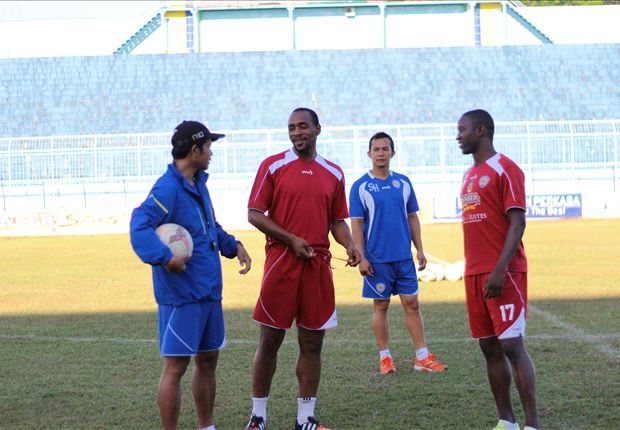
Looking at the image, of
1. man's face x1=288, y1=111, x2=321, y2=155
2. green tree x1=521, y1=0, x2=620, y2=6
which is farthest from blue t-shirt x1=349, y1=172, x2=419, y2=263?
green tree x1=521, y1=0, x2=620, y2=6

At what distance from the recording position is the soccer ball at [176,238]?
555 centimetres

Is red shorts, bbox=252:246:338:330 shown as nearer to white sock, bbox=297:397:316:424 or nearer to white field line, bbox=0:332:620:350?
white sock, bbox=297:397:316:424

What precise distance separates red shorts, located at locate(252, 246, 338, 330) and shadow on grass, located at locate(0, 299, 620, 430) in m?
0.75

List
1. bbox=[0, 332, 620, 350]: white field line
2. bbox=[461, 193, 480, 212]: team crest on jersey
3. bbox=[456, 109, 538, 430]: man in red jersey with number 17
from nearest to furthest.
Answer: bbox=[456, 109, 538, 430]: man in red jersey with number 17
bbox=[461, 193, 480, 212]: team crest on jersey
bbox=[0, 332, 620, 350]: white field line

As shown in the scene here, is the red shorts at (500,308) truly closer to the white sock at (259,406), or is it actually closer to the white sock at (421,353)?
the white sock at (259,406)

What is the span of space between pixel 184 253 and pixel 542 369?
396 cm

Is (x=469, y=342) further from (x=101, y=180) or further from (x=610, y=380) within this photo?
(x=101, y=180)

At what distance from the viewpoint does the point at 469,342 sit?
32.5ft

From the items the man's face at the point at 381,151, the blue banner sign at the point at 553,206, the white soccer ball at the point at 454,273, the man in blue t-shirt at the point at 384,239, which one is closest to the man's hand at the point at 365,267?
the man in blue t-shirt at the point at 384,239

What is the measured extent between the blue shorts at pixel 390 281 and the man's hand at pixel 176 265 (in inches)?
136

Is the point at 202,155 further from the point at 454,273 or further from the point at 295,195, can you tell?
the point at 454,273

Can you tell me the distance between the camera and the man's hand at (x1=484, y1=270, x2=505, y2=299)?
596cm

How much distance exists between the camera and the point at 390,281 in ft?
28.9

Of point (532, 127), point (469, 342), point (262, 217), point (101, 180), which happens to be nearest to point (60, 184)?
point (101, 180)
